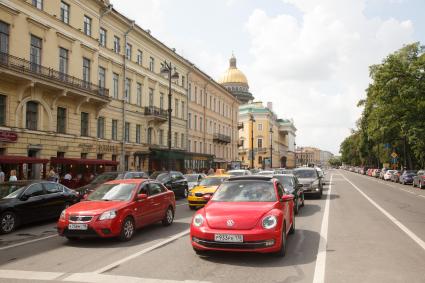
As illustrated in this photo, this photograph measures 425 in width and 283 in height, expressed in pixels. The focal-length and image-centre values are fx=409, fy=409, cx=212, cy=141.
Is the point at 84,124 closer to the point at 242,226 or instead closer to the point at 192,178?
the point at 192,178

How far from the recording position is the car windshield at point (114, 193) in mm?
9992

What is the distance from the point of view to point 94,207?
9.18m

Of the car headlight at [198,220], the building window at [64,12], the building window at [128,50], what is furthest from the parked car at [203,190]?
the building window at [128,50]

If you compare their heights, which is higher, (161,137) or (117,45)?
(117,45)

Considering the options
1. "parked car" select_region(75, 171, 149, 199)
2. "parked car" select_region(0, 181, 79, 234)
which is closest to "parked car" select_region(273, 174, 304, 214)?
"parked car" select_region(75, 171, 149, 199)

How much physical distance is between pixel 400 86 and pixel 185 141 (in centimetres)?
2430

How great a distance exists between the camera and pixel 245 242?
6.91 meters

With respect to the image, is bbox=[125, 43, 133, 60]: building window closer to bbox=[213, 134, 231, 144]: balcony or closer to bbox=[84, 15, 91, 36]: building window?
bbox=[84, 15, 91, 36]: building window

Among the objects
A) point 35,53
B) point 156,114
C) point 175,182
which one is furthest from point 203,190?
point 156,114

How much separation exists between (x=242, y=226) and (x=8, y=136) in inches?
740

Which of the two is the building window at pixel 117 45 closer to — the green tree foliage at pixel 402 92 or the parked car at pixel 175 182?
the parked car at pixel 175 182

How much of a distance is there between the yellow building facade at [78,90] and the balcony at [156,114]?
95 mm

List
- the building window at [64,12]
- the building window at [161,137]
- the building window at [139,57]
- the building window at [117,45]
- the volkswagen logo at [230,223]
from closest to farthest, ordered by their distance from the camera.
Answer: the volkswagen logo at [230,223], the building window at [64,12], the building window at [117,45], the building window at [139,57], the building window at [161,137]

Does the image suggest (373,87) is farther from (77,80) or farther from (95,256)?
(95,256)
